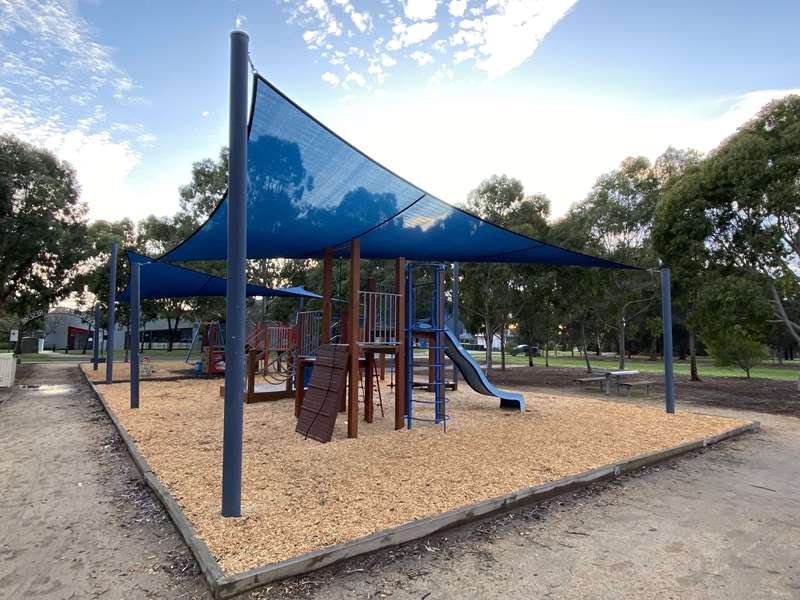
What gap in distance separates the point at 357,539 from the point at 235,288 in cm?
188

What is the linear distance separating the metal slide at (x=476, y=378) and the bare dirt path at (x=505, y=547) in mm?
3602

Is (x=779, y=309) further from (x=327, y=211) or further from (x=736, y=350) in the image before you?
(x=327, y=211)

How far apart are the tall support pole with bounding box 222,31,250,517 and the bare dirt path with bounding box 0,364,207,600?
20.3 inches

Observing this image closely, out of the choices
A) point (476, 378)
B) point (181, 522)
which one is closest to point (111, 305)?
point (476, 378)

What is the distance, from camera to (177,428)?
664 cm

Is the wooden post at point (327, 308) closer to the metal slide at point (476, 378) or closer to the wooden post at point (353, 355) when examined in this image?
the wooden post at point (353, 355)

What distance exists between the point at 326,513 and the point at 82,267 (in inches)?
1039

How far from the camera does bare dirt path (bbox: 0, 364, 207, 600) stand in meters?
2.58

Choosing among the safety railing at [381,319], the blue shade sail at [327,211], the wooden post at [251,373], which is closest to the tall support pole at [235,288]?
the blue shade sail at [327,211]

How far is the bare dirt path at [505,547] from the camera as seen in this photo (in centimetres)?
257

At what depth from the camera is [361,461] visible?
4.97 metres

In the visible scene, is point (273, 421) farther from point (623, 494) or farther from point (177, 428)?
point (623, 494)

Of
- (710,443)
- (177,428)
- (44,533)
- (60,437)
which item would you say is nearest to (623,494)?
(710,443)

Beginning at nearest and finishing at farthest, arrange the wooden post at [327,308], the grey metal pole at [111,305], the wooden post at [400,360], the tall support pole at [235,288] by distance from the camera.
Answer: the tall support pole at [235,288]
the wooden post at [400,360]
the wooden post at [327,308]
the grey metal pole at [111,305]
